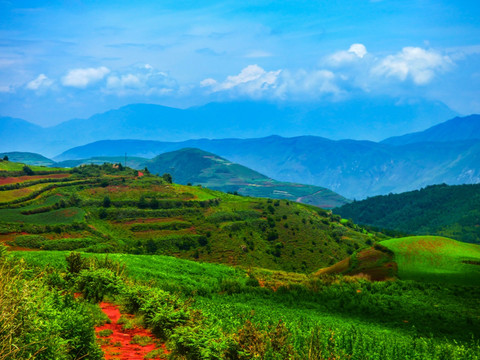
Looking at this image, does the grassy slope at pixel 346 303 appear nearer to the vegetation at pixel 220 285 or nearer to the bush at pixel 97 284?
the vegetation at pixel 220 285

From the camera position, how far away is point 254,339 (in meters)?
15.4

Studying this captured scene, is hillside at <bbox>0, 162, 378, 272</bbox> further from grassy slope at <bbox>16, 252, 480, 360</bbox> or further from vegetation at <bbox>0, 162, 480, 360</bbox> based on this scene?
grassy slope at <bbox>16, 252, 480, 360</bbox>

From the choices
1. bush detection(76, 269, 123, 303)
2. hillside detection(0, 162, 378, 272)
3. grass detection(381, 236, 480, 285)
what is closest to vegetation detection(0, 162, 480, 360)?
bush detection(76, 269, 123, 303)

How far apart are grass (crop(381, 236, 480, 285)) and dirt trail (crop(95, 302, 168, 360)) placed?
40245 mm

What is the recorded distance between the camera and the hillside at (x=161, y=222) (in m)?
112

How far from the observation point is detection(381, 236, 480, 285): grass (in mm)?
50875

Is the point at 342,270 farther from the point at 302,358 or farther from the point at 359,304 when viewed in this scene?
the point at 302,358

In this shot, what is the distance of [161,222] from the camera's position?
132750mm

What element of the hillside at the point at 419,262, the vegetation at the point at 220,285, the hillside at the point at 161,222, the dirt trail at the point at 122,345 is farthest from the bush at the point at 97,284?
the hillside at the point at 161,222

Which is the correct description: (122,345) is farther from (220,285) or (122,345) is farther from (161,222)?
(161,222)

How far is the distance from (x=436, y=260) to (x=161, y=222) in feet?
299

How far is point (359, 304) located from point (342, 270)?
25.7 metres

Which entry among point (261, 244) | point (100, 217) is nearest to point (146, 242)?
point (100, 217)

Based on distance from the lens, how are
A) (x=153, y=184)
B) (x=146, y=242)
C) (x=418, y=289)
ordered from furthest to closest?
(x=153, y=184)
(x=146, y=242)
(x=418, y=289)
